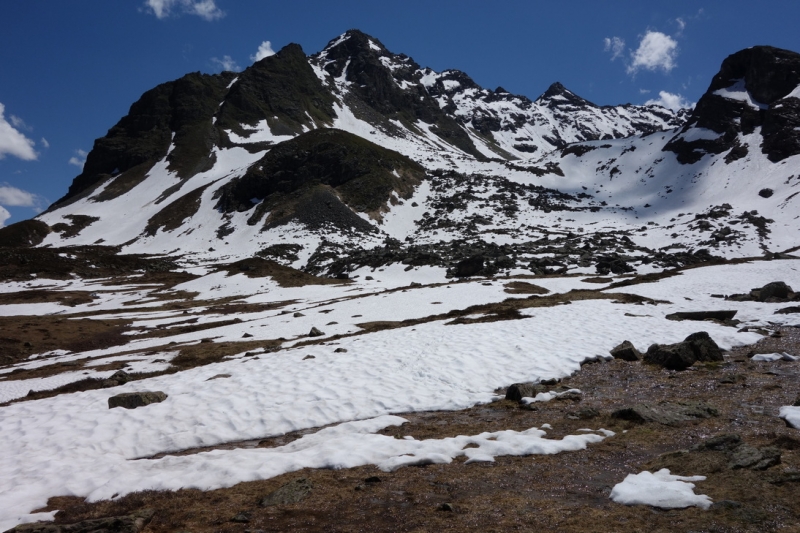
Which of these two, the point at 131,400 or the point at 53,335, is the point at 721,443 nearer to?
the point at 131,400

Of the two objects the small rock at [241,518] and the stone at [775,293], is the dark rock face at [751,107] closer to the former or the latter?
the stone at [775,293]

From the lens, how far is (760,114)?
10681 cm

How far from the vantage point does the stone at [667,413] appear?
9567mm

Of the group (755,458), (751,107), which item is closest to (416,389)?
(755,458)

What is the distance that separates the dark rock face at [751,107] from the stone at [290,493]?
125147 mm

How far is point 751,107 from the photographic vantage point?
360ft

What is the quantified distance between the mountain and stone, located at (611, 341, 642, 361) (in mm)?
35534

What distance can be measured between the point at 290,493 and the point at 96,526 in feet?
9.50

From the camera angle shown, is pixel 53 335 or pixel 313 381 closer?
pixel 313 381

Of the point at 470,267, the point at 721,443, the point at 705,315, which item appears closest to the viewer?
the point at 721,443

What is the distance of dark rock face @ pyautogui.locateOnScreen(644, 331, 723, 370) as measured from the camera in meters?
14.1

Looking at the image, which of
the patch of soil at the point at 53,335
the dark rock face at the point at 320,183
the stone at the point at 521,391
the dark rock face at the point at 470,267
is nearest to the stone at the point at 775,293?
the stone at the point at 521,391

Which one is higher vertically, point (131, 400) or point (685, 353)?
point (685, 353)

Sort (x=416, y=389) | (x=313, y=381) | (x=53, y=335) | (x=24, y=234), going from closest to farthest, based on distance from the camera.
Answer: (x=416, y=389), (x=313, y=381), (x=53, y=335), (x=24, y=234)
